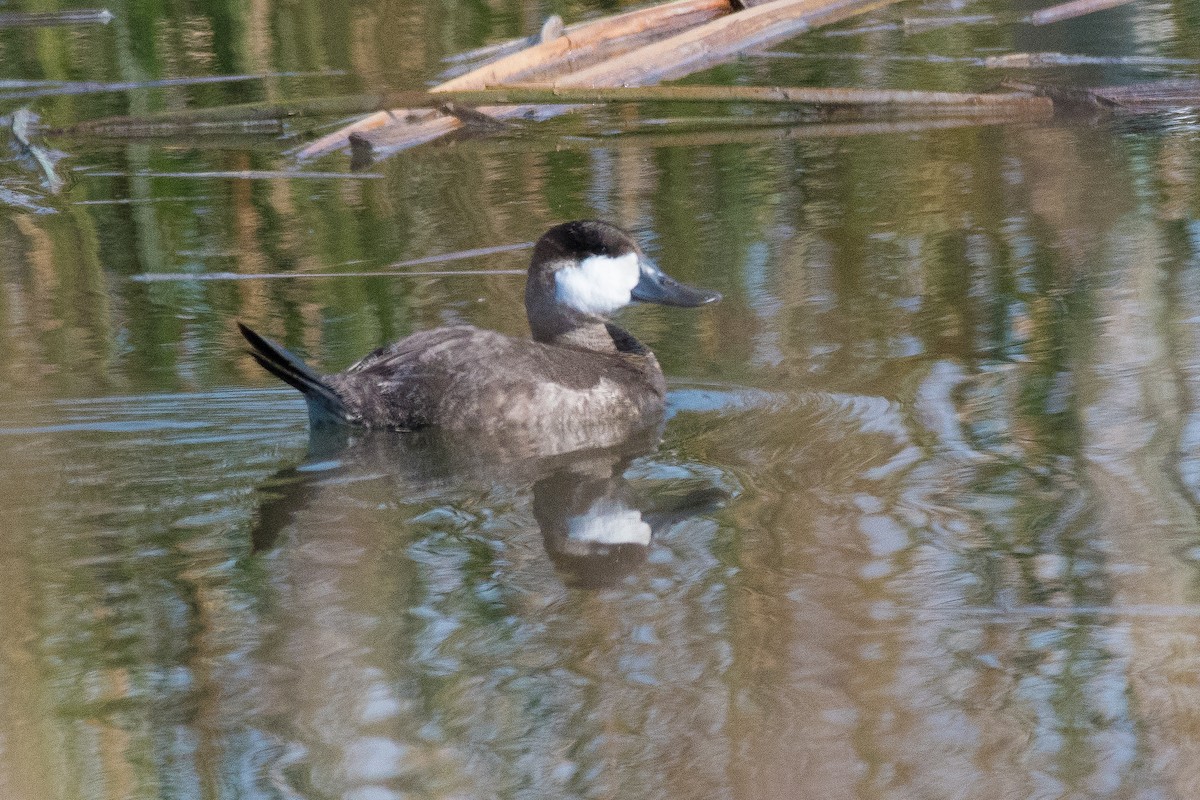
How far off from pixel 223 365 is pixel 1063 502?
2.51 meters

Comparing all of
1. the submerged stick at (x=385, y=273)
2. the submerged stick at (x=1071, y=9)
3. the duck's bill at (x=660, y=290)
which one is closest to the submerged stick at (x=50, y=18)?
the submerged stick at (x=385, y=273)

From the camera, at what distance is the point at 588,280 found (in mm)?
5539

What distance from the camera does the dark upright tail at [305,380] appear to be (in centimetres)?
452

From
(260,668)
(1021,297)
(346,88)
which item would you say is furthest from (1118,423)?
(346,88)

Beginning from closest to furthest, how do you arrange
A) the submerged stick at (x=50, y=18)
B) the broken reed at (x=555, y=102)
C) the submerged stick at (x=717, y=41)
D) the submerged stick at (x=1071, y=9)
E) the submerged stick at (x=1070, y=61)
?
the broken reed at (x=555, y=102) < the submerged stick at (x=717, y=41) < the submerged stick at (x=1070, y=61) < the submerged stick at (x=1071, y=9) < the submerged stick at (x=50, y=18)

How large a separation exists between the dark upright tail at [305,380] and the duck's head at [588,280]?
0.92 meters

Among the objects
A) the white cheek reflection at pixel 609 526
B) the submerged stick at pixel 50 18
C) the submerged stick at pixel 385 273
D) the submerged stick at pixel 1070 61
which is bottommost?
the white cheek reflection at pixel 609 526

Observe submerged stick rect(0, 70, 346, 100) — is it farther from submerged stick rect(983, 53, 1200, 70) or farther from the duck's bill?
the duck's bill

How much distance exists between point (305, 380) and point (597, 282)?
1.14 metres

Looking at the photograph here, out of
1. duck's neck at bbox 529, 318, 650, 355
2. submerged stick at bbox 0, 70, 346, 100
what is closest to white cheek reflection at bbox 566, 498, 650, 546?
duck's neck at bbox 529, 318, 650, 355

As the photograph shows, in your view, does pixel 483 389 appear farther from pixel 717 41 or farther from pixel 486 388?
pixel 717 41

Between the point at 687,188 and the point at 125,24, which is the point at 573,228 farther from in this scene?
the point at 125,24

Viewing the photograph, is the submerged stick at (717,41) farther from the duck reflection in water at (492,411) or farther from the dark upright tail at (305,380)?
the dark upright tail at (305,380)

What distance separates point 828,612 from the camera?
347cm
